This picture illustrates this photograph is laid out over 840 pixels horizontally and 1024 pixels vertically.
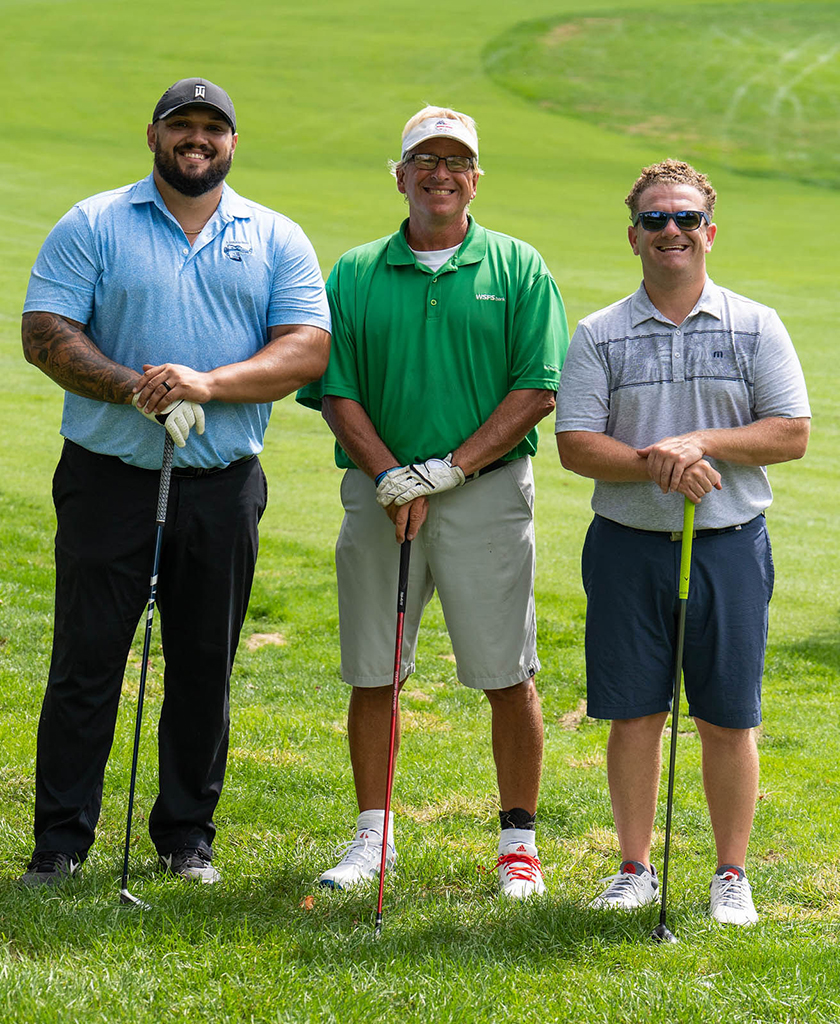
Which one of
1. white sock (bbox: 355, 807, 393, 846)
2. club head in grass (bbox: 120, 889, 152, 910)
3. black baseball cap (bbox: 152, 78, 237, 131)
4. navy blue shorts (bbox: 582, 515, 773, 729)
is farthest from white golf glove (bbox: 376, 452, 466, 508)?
club head in grass (bbox: 120, 889, 152, 910)

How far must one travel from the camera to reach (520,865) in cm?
466

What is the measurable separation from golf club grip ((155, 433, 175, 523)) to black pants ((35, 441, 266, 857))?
4.5 inches

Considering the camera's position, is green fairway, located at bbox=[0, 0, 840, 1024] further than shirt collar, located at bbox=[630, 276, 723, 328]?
No

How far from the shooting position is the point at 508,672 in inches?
191

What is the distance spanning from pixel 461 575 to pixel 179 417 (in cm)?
130

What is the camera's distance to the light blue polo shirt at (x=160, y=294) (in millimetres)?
4324

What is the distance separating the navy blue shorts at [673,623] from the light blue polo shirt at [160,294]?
143 centimetres

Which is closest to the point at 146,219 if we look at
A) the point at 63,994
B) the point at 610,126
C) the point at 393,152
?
the point at 63,994

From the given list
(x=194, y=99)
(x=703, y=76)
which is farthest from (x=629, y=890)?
(x=703, y=76)

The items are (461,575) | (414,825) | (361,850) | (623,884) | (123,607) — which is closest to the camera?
(623,884)

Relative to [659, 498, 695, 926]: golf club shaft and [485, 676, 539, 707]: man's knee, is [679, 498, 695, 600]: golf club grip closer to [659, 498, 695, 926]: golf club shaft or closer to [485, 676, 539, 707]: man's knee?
[659, 498, 695, 926]: golf club shaft

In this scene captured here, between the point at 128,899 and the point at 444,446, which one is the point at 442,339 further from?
the point at 128,899

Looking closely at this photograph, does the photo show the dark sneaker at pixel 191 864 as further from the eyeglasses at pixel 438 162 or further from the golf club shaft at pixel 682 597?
the eyeglasses at pixel 438 162

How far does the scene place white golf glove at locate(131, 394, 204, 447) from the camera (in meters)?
4.19
